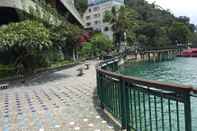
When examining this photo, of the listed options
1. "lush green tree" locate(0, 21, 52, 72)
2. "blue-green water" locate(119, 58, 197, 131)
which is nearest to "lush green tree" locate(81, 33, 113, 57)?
"blue-green water" locate(119, 58, 197, 131)

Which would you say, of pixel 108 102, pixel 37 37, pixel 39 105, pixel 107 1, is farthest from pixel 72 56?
pixel 107 1

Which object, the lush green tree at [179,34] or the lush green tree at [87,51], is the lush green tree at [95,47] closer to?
the lush green tree at [87,51]

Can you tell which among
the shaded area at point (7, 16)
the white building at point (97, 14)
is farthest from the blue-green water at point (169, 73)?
the white building at point (97, 14)

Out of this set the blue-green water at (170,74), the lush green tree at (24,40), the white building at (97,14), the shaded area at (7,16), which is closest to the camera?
the lush green tree at (24,40)

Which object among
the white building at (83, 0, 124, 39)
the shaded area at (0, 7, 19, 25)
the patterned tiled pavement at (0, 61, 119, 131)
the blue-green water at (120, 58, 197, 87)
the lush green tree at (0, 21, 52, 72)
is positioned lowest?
the blue-green water at (120, 58, 197, 87)

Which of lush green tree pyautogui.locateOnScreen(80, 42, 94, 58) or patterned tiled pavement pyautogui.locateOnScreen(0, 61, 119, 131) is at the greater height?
lush green tree pyautogui.locateOnScreen(80, 42, 94, 58)

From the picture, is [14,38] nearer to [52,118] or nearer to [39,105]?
[39,105]

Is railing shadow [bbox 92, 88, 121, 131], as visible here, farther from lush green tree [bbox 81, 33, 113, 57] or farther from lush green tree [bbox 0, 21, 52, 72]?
lush green tree [bbox 81, 33, 113, 57]

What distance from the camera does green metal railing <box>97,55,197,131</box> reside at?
3266mm

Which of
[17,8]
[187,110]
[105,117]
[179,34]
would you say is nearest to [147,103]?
[187,110]

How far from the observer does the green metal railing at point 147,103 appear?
3266mm

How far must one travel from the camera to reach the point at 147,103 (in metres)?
4.68

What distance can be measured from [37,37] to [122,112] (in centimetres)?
1089

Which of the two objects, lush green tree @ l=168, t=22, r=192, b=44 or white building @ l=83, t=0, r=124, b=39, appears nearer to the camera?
lush green tree @ l=168, t=22, r=192, b=44
